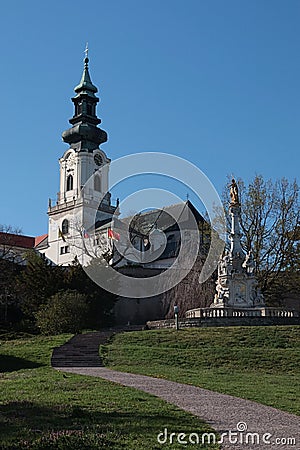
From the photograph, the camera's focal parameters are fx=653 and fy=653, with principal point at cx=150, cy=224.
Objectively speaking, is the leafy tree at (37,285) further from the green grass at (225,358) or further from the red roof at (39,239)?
the red roof at (39,239)

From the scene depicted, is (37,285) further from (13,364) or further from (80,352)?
(13,364)

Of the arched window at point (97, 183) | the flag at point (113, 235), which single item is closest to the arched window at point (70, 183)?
the arched window at point (97, 183)

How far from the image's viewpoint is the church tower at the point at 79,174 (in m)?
74.9

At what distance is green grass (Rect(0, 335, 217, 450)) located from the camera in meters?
8.63

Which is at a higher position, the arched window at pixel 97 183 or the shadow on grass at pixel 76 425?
the arched window at pixel 97 183

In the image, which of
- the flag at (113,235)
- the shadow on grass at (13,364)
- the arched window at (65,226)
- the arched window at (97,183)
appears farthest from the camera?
the arched window at (97,183)

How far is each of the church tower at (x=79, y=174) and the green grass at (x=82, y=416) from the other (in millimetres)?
58308

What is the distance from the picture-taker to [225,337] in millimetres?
28891

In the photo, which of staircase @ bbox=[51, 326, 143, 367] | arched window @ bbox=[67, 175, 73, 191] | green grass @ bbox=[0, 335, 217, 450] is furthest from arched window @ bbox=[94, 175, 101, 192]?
green grass @ bbox=[0, 335, 217, 450]

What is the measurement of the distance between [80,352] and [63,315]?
11.6 meters

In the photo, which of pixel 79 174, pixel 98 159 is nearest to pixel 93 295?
pixel 79 174

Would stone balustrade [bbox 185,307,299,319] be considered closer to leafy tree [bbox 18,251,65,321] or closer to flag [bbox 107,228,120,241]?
leafy tree [bbox 18,251,65,321]

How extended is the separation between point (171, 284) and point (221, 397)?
3335 centimetres

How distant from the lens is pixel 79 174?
75.9 m
